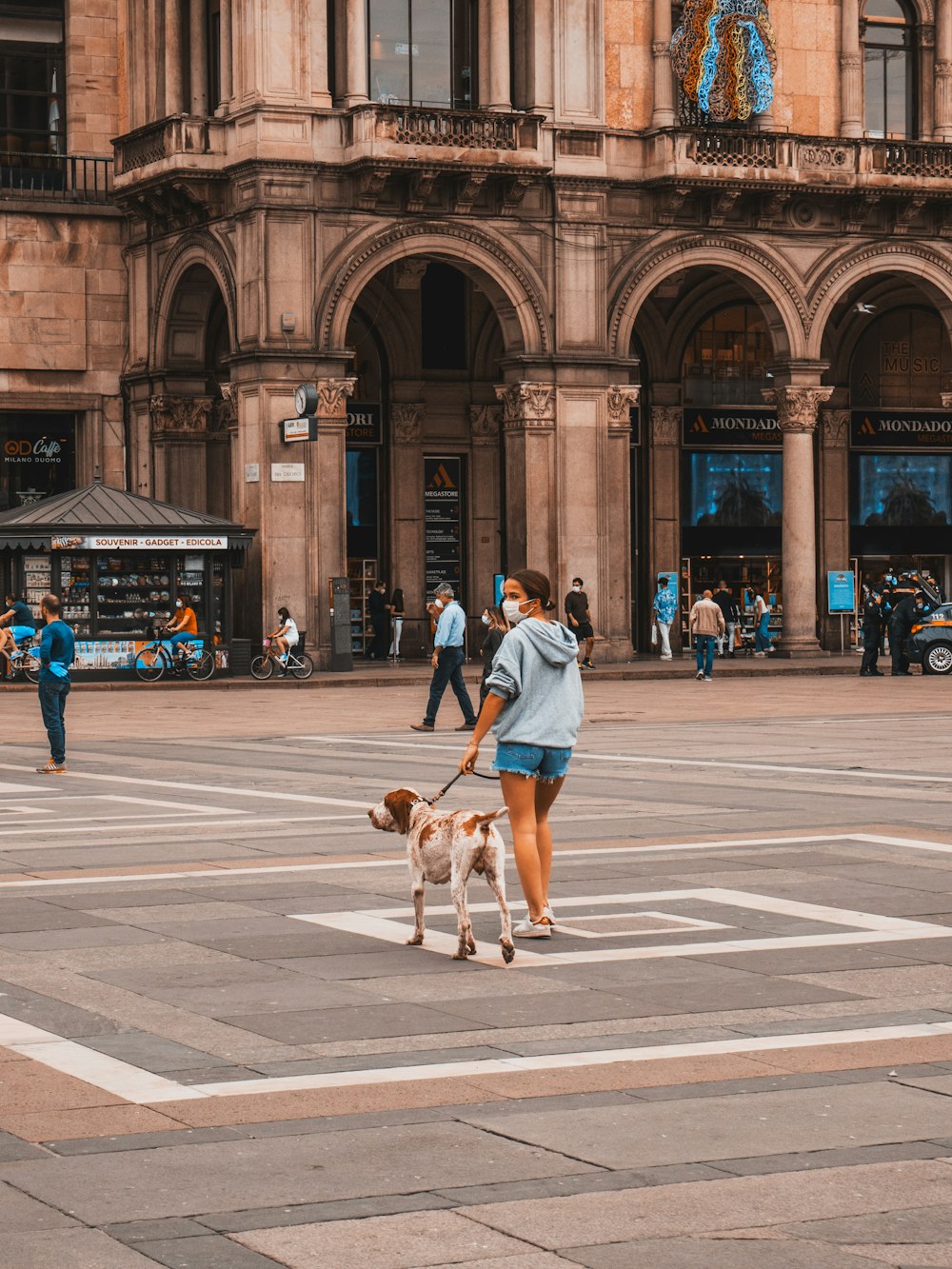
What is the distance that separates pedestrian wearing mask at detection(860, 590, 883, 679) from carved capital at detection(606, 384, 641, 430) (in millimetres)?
5937

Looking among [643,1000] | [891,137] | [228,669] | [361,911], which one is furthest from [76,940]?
[891,137]

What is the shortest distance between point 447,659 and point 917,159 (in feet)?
74.2

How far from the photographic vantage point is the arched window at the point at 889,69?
46375mm

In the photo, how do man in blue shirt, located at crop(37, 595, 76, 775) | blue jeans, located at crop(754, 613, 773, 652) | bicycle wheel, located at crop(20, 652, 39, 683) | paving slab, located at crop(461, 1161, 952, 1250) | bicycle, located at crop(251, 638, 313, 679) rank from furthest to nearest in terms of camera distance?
blue jeans, located at crop(754, 613, 773, 652) < bicycle, located at crop(251, 638, 313, 679) < bicycle wheel, located at crop(20, 652, 39, 683) < man in blue shirt, located at crop(37, 595, 76, 775) < paving slab, located at crop(461, 1161, 952, 1250)

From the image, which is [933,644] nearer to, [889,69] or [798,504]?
[798,504]

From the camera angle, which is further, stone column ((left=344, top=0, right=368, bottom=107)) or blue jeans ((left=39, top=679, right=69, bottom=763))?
stone column ((left=344, top=0, right=368, bottom=107))

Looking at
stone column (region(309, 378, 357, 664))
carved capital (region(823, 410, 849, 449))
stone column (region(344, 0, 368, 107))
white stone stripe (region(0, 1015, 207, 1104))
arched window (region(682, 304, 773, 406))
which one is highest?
stone column (region(344, 0, 368, 107))

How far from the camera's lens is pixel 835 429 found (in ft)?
166

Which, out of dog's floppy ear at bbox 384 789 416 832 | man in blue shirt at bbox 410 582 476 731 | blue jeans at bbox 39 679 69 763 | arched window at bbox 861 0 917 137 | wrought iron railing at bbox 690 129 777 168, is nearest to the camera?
dog's floppy ear at bbox 384 789 416 832

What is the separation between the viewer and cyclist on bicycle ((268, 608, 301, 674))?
3953 centimetres

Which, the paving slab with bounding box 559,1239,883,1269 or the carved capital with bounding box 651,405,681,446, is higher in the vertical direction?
the carved capital with bounding box 651,405,681,446

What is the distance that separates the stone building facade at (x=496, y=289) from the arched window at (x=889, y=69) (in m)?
0.06

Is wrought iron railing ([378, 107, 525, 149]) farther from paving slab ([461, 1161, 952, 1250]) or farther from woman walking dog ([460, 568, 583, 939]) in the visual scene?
paving slab ([461, 1161, 952, 1250])

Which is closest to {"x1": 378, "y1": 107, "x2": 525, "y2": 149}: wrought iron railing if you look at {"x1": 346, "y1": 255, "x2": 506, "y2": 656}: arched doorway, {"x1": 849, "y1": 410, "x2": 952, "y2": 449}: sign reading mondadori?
{"x1": 346, "y1": 255, "x2": 506, "y2": 656}: arched doorway
